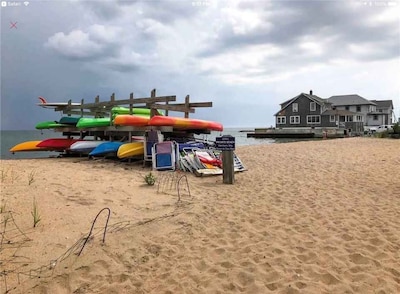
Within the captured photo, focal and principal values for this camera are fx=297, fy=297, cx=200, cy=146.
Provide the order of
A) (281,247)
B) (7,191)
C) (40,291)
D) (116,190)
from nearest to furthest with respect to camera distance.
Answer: (40,291) < (281,247) < (7,191) < (116,190)

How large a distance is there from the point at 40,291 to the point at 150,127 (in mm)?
6670

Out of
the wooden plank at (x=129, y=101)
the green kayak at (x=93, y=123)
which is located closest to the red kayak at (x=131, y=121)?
the wooden plank at (x=129, y=101)

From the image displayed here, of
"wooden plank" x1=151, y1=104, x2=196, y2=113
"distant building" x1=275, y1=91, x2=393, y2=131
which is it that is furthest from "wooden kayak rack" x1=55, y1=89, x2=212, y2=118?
"distant building" x1=275, y1=91, x2=393, y2=131

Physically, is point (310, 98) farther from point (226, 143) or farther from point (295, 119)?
point (226, 143)

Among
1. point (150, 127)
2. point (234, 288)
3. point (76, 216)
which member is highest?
point (150, 127)

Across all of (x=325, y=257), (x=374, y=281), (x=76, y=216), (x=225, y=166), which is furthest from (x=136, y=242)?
(x=225, y=166)

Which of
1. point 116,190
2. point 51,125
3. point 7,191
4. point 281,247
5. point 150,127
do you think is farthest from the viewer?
point 51,125

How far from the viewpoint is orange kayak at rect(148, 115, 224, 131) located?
28.5 ft

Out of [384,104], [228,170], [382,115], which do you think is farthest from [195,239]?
[384,104]

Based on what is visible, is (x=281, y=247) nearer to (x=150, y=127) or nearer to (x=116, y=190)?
(x=116, y=190)

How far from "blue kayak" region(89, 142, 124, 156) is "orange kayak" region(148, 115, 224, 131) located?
6.58 feet

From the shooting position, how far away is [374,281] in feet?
9.31

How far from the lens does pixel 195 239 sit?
3785 millimetres

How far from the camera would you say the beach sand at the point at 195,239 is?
111 inches
